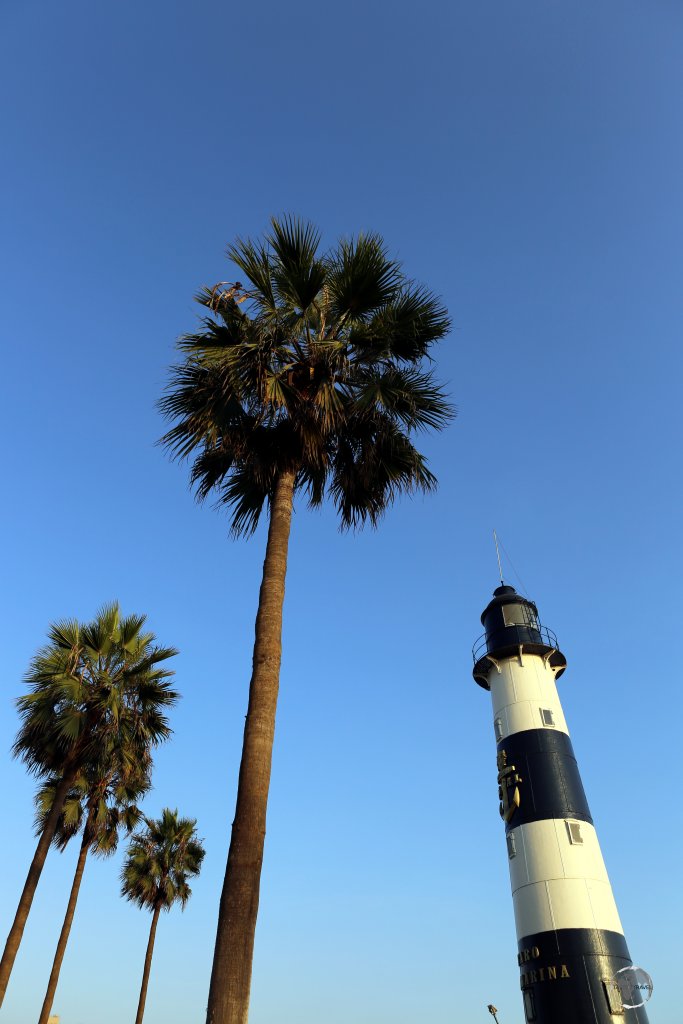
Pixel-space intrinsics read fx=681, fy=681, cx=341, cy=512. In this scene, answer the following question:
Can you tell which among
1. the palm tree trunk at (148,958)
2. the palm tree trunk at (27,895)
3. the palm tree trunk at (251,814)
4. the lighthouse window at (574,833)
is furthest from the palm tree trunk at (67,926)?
the palm tree trunk at (251,814)

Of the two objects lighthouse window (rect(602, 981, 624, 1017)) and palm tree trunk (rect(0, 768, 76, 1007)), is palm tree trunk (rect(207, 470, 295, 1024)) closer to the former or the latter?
palm tree trunk (rect(0, 768, 76, 1007))

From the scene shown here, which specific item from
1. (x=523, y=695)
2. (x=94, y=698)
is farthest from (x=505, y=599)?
(x=94, y=698)

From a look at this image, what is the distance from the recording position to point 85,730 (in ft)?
66.5

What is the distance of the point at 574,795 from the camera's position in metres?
22.5

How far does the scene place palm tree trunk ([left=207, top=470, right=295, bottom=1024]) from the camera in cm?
732

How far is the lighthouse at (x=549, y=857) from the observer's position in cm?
1891

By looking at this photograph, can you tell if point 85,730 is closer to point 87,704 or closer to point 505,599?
point 87,704

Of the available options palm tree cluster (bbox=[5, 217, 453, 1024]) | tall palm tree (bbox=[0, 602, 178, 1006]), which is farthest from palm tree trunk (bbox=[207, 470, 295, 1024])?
tall palm tree (bbox=[0, 602, 178, 1006])

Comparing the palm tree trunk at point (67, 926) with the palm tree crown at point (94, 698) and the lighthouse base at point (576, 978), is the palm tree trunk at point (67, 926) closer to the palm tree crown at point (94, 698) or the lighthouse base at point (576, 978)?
the palm tree crown at point (94, 698)

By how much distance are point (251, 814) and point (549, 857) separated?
16444mm

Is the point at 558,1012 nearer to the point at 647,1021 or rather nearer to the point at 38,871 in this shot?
the point at 647,1021

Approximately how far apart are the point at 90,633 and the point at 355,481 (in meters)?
12.1

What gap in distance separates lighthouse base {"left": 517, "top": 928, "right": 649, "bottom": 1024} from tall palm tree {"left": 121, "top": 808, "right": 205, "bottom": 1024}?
19351 millimetres

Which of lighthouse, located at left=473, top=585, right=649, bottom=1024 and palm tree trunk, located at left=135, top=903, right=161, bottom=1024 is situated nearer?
lighthouse, located at left=473, top=585, right=649, bottom=1024
